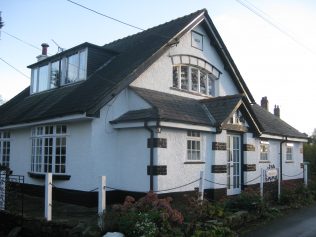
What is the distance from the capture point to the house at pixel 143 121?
12508 mm

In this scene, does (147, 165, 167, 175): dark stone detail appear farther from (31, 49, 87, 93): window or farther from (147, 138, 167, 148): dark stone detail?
(31, 49, 87, 93): window

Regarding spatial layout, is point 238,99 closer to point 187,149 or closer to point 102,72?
point 187,149

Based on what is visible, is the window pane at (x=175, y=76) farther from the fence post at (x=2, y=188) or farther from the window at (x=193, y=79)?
the fence post at (x=2, y=188)

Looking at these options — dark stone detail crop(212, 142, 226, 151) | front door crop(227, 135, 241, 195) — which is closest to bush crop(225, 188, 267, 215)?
dark stone detail crop(212, 142, 226, 151)

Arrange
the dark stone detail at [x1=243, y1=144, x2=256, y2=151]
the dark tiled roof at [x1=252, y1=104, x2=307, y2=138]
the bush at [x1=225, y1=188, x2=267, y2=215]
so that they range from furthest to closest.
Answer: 1. the dark tiled roof at [x1=252, y1=104, x2=307, y2=138]
2. the dark stone detail at [x1=243, y1=144, x2=256, y2=151]
3. the bush at [x1=225, y1=188, x2=267, y2=215]

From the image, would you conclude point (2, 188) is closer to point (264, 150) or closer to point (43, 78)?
point (43, 78)

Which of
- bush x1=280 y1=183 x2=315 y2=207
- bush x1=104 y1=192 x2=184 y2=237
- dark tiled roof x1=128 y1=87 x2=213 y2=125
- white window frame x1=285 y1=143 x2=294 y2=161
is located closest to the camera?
bush x1=104 y1=192 x2=184 y2=237

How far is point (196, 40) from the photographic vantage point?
1659 cm

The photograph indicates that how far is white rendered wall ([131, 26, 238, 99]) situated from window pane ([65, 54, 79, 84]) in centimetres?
356

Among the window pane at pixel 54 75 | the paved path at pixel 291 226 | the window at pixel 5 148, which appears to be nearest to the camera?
the paved path at pixel 291 226

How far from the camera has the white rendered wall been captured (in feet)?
46.9

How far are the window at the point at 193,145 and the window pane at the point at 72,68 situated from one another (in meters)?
5.74

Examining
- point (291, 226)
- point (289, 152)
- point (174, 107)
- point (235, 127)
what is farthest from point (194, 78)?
point (289, 152)

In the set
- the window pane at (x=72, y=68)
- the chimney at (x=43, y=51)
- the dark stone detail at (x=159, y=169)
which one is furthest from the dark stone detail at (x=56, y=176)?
the chimney at (x=43, y=51)
